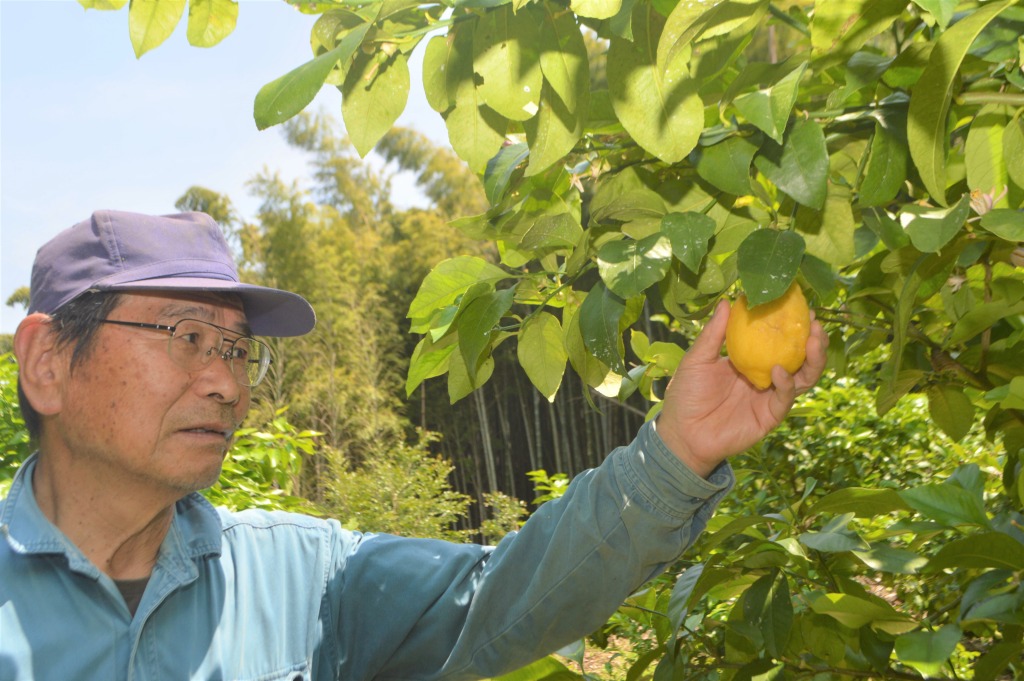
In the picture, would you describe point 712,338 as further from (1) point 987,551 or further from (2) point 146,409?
(2) point 146,409

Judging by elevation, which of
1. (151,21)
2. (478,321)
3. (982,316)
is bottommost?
(982,316)

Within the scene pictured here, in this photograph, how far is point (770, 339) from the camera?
807 mm

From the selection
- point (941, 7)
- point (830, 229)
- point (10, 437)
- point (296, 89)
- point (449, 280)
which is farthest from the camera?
point (10, 437)

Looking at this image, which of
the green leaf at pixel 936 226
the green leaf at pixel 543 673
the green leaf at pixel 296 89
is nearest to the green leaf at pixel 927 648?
the green leaf at pixel 936 226

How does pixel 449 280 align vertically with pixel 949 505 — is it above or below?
above

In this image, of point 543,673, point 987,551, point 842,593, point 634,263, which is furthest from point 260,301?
point 987,551

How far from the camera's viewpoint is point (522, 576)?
1042mm

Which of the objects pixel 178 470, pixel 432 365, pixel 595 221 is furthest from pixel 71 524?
pixel 595 221

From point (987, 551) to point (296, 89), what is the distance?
0.67 m

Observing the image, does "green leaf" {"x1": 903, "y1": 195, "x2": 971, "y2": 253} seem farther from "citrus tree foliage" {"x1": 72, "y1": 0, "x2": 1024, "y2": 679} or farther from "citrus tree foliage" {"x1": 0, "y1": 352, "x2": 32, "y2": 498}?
"citrus tree foliage" {"x1": 0, "y1": 352, "x2": 32, "y2": 498}

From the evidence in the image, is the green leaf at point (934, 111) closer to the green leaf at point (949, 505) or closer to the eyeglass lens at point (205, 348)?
the green leaf at point (949, 505)

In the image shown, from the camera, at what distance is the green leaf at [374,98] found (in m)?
0.67

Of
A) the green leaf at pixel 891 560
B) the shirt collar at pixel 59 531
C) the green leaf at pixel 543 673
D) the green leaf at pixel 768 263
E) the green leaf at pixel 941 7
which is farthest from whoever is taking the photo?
the green leaf at pixel 543 673

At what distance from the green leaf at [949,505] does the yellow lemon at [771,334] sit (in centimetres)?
16
